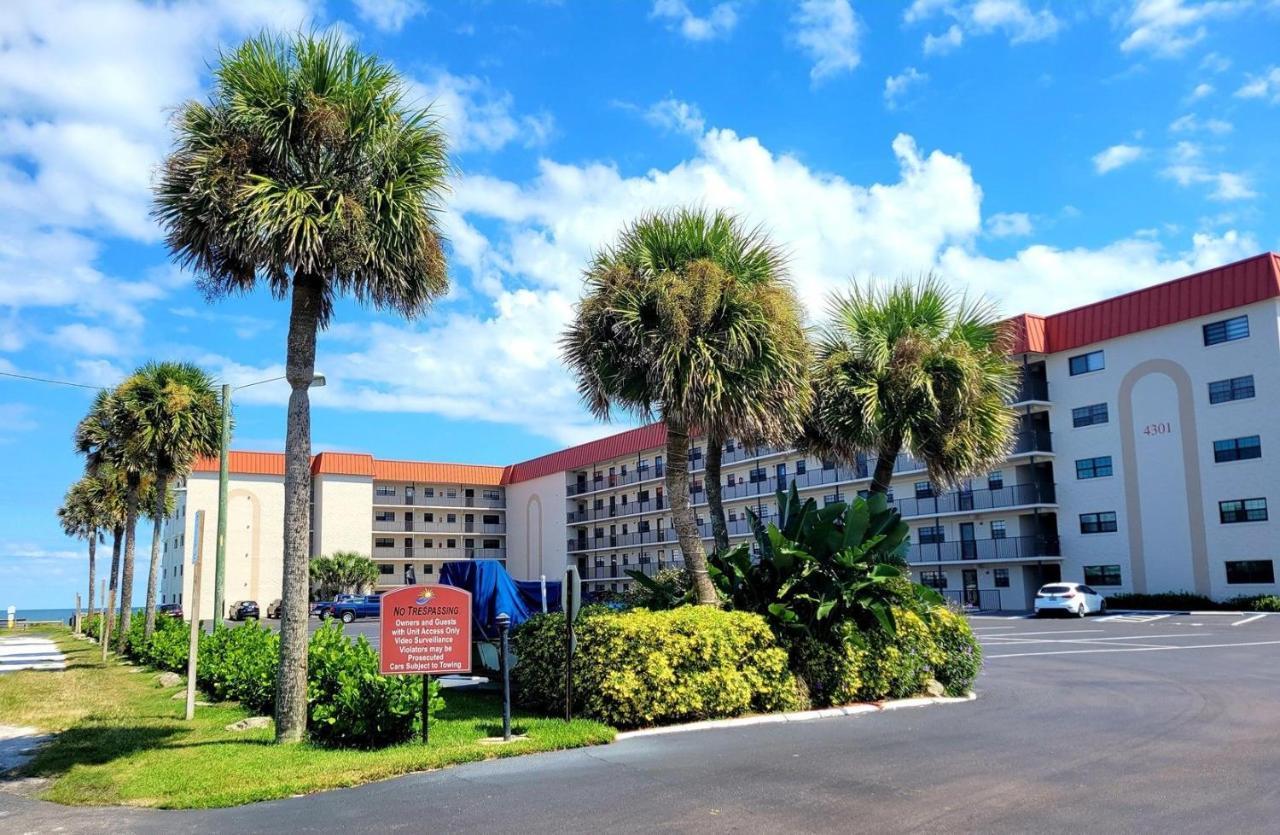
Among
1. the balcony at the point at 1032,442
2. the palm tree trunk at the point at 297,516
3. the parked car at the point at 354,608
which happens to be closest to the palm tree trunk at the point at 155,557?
the palm tree trunk at the point at 297,516

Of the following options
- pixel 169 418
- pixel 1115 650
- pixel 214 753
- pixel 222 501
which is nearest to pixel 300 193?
pixel 214 753

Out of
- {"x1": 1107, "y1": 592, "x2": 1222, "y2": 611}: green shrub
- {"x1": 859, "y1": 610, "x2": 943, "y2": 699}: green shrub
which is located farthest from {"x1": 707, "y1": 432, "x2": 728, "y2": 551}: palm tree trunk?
{"x1": 1107, "y1": 592, "x2": 1222, "y2": 611}: green shrub

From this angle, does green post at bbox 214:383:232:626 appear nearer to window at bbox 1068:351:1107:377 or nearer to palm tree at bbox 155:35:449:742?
palm tree at bbox 155:35:449:742

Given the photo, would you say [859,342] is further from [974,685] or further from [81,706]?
[81,706]

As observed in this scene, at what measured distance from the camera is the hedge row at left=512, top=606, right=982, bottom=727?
38.4ft

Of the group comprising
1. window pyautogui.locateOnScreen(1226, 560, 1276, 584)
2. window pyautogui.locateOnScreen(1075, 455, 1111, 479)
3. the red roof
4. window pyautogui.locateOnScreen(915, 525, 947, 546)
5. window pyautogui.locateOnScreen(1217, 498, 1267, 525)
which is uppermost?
the red roof

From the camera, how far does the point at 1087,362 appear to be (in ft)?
141

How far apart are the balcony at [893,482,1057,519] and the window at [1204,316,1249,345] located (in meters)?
9.51

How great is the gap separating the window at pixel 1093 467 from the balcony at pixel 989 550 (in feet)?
10.4

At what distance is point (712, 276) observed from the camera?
1399 cm

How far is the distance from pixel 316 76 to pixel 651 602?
344 inches

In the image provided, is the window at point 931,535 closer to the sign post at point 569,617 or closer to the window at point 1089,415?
the window at point 1089,415

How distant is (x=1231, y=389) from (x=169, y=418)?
122 ft

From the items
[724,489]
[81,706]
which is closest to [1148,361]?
[724,489]
